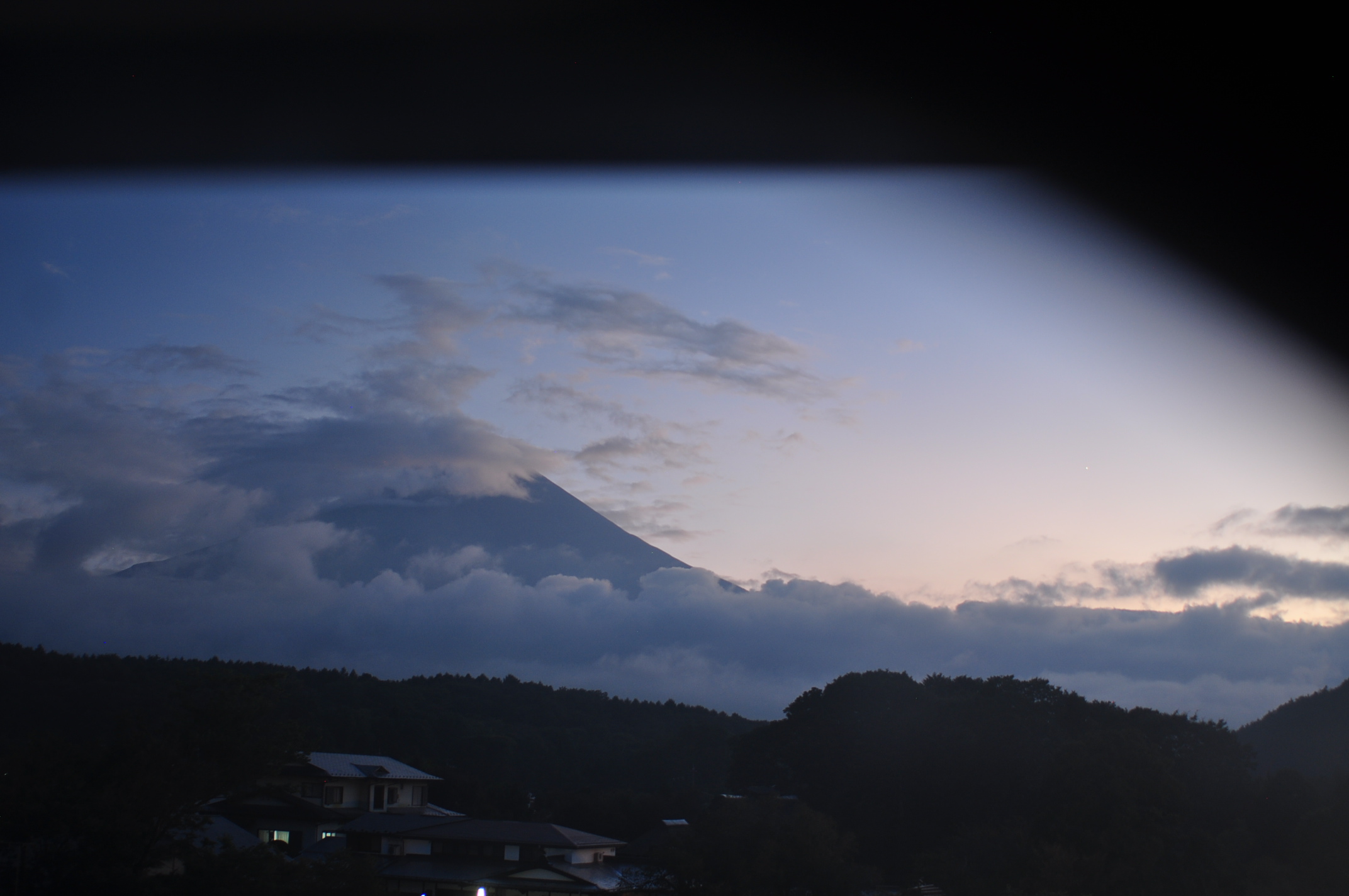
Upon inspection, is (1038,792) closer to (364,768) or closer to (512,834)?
(512,834)

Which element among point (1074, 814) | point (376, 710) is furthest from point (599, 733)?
point (1074, 814)

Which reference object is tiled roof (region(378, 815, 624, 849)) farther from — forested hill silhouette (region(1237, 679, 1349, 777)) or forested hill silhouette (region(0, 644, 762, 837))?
forested hill silhouette (region(1237, 679, 1349, 777))

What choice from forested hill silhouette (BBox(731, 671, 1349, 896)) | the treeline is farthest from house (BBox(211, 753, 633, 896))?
forested hill silhouette (BBox(731, 671, 1349, 896))

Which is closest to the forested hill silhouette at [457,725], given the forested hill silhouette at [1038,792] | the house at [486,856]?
the house at [486,856]

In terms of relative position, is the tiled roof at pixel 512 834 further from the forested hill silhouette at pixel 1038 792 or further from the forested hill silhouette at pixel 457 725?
the forested hill silhouette at pixel 1038 792

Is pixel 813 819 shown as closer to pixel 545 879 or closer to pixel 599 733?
pixel 545 879
